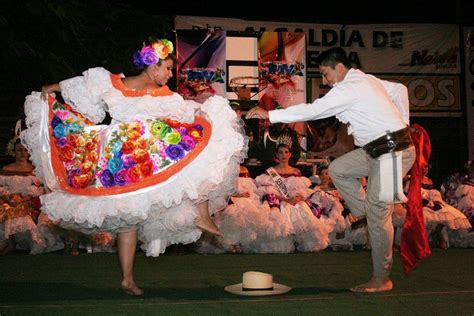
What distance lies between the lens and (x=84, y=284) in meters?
5.75

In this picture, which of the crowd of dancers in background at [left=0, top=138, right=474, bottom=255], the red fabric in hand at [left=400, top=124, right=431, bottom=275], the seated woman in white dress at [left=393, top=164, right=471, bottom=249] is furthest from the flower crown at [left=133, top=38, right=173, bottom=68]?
the seated woman in white dress at [left=393, top=164, right=471, bottom=249]

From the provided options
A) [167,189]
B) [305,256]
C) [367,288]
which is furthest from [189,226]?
[305,256]

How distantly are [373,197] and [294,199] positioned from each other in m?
3.30

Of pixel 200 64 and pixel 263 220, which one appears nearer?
pixel 263 220

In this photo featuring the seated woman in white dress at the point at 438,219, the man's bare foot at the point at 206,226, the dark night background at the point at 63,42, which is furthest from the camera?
the dark night background at the point at 63,42

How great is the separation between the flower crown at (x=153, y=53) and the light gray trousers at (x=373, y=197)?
4.81ft

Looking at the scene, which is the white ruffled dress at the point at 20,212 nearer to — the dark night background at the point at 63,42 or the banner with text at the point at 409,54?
the dark night background at the point at 63,42

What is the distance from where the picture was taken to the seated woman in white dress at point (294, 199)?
28.2 ft

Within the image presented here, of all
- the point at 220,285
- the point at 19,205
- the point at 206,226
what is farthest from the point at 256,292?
the point at 19,205

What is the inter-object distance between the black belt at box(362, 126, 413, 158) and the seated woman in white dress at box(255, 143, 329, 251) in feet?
10.6

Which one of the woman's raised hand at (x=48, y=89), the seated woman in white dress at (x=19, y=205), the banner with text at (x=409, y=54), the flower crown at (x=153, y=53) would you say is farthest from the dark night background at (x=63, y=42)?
the flower crown at (x=153, y=53)

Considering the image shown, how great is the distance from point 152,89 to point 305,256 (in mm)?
3331

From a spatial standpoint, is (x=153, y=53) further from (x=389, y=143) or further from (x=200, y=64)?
(x=200, y=64)

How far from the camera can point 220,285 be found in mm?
5707
